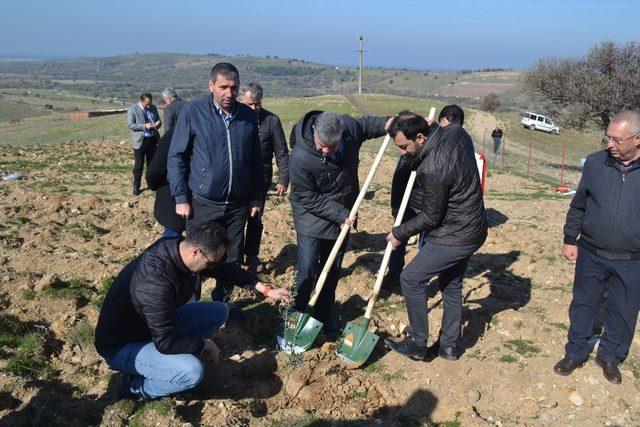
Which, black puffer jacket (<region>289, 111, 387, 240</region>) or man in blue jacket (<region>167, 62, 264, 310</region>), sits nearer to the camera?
black puffer jacket (<region>289, 111, 387, 240</region>)

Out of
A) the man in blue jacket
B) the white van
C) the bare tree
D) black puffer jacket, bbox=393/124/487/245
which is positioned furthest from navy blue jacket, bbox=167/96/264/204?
the white van

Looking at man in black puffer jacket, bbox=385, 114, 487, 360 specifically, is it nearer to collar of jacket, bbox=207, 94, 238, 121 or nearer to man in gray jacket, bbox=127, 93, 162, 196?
collar of jacket, bbox=207, 94, 238, 121

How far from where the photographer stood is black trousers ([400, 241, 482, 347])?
416 cm

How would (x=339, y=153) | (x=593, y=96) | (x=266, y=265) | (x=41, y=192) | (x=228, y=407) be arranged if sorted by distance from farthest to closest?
(x=593, y=96) → (x=41, y=192) → (x=266, y=265) → (x=339, y=153) → (x=228, y=407)

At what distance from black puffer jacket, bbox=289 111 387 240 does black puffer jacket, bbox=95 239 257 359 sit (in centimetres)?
127

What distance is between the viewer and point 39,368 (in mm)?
4242

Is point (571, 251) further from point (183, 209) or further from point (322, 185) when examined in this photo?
point (183, 209)

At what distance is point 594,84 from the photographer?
23922 millimetres

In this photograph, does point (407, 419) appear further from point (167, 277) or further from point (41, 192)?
point (41, 192)

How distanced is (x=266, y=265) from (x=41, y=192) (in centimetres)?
495

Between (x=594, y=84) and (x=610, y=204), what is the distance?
76.3 feet

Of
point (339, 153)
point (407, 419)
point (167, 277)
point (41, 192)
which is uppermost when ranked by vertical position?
point (339, 153)

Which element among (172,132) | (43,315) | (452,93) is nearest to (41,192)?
(43,315)

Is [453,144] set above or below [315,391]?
above
